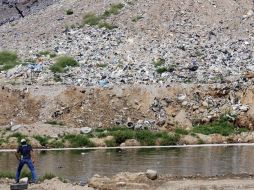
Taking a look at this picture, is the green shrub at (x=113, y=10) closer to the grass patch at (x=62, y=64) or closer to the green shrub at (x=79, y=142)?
the grass patch at (x=62, y=64)

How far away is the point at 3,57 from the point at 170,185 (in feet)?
106

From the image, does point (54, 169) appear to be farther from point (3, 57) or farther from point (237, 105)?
point (3, 57)

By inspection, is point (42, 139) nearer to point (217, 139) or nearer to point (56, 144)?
point (56, 144)

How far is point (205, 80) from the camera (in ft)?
151

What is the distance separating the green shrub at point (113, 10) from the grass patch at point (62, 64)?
984 centimetres

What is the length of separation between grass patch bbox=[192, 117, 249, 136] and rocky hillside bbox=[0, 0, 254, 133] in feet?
1.68

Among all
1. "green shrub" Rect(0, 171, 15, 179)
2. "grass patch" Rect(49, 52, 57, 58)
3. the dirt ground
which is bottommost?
the dirt ground

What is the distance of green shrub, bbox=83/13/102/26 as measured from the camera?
56969 millimetres

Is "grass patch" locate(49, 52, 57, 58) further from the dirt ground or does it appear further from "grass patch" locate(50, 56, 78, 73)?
the dirt ground

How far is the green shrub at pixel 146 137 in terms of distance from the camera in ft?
128

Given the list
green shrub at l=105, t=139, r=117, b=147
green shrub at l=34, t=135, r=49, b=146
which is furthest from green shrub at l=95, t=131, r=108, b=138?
green shrub at l=34, t=135, r=49, b=146

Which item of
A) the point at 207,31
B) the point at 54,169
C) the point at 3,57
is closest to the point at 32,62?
the point at 3,57

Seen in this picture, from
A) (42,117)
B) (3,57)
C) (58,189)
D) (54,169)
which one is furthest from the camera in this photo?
(3,57)

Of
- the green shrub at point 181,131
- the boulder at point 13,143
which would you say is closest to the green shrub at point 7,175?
the boulder at point 13,143
